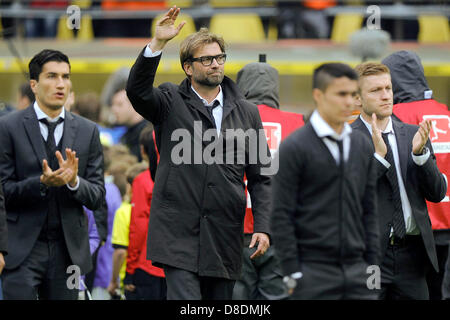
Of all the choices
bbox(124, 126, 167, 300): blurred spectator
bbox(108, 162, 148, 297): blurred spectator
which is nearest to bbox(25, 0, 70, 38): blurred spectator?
bbox(108, 162, 148, 297): blurred spectator

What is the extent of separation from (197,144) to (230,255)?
75 cm

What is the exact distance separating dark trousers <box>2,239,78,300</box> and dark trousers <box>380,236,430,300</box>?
7.20 feet

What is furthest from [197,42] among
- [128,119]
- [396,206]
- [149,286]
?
[128,119]

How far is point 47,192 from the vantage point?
6.47 metres

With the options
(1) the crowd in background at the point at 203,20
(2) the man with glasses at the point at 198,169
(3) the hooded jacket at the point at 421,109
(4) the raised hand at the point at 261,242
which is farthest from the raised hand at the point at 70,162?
(1) the crowd in background at the point at 203,20

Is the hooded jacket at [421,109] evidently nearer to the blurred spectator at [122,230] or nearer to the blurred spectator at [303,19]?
the blurred spectator at [122,230]

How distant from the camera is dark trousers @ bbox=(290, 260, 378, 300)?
5047 millimetres

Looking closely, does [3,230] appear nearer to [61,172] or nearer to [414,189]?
[61,172]

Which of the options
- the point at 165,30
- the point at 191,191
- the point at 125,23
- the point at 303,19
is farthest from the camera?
the point at 125,23

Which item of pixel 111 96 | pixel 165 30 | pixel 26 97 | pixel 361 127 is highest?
pixel 111 96

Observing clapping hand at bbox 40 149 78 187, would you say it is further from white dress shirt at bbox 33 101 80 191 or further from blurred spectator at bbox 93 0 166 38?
blurred spectator at bbox 93 0 166 38

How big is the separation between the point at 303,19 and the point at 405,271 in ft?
29.0

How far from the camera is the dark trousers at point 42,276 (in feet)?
20.7

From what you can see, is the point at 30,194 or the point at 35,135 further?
the point at 35,135
